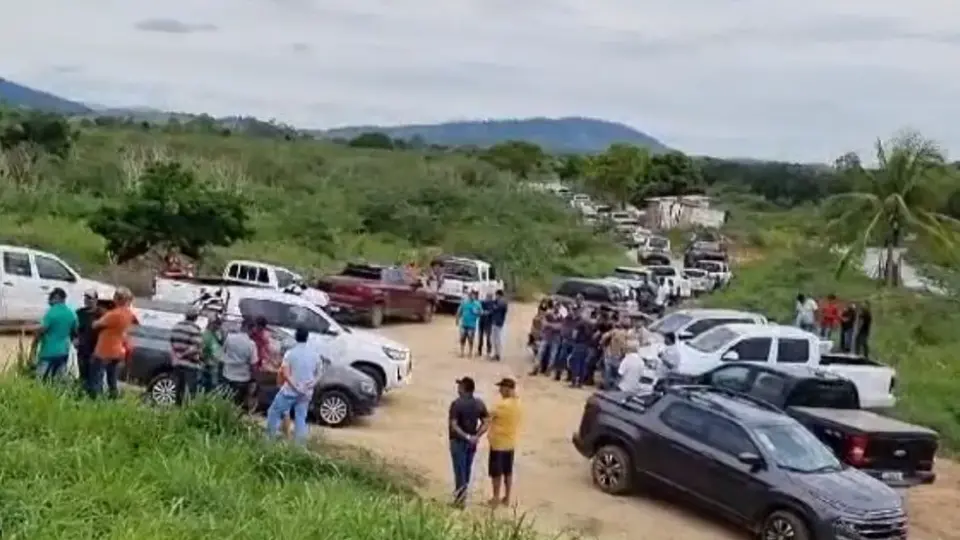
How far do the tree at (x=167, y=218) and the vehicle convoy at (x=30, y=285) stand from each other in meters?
6.85

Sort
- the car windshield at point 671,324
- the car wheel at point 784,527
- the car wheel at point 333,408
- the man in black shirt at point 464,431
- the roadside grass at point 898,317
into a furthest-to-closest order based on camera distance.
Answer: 1. the car windshield at point 671,324
2. the roadside grass at point 898,317
3. the car wheel at point 333,408
4. the man in black shirt at point 464,431
5. the car wheel at point 784,527

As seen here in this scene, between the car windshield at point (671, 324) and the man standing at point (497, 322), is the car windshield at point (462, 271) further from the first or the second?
the car windshield at point (671, 324)

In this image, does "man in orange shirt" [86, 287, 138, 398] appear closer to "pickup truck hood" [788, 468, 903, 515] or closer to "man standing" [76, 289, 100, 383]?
"man standing" [76, 289, 100, 383]

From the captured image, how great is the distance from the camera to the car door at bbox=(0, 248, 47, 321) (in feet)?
72.1

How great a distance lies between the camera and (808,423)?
1669 cm

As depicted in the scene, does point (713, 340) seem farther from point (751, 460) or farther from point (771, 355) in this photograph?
point (751, 460)

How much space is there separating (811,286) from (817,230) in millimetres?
7198

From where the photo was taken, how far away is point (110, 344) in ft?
49.1

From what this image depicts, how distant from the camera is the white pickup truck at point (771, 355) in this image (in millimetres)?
21312

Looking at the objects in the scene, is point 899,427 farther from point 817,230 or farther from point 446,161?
point 446,161

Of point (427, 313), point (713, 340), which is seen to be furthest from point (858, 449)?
point (427, 313)

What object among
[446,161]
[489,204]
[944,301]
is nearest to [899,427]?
[944,301]

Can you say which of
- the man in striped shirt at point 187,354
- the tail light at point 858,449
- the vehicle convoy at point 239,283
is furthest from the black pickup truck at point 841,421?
the vehicle convoy at point 239,283

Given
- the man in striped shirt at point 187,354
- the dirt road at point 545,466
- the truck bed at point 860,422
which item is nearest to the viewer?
the dirt road at point 545,466
